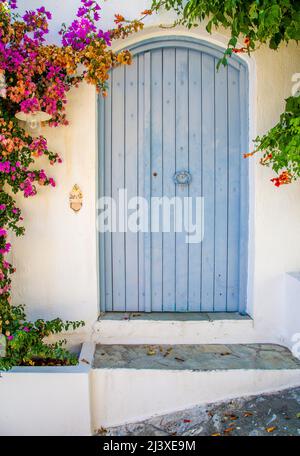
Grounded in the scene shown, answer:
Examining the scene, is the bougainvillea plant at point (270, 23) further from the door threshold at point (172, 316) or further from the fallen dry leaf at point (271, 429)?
the fallen dry leaf at point (271, 429)

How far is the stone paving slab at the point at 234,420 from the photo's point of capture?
2920 millimetres

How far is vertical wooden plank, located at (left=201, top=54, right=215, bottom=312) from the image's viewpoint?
12.6 ft

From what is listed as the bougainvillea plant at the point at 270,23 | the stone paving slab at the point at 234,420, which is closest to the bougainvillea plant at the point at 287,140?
the bougainvillea plant at the point at 270,23

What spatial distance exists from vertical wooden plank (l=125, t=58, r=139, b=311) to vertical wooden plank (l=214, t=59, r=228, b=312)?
0.80 m

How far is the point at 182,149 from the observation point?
3863mm

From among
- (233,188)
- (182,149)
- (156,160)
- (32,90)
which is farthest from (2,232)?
(233,188)

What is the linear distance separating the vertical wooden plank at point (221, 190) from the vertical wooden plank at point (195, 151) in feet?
0.57

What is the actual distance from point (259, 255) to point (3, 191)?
7.85 feet

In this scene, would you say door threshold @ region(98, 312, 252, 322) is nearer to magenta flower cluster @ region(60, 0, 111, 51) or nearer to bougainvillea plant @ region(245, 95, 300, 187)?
bougainvillea plant @ region(245, 95, 300, 187)

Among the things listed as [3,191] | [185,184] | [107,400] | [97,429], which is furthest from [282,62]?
[97,429]

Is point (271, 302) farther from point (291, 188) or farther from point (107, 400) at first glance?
point (107, 400)

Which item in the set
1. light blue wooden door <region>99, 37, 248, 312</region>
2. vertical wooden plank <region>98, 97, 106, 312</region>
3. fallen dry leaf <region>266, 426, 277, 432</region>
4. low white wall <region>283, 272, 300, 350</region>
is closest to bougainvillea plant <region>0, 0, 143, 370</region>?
vertical wooden plank <region>98, 97, 106, 312</region>

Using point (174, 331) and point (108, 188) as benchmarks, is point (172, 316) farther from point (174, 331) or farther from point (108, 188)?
point (108, 188)

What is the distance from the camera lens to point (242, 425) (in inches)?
117
